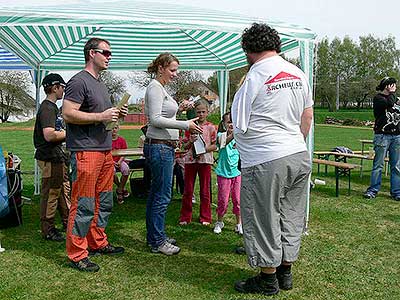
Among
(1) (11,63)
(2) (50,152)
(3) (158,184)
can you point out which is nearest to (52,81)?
(2) (50,152)

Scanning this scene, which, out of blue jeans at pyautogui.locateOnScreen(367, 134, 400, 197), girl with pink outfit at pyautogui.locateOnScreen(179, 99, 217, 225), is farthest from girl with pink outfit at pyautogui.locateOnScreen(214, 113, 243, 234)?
blue jeans at pyautogui.locateOnScreen(367, 134, 400, 197)

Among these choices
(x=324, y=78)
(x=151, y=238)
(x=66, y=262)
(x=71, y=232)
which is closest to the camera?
(x=71, y=232)

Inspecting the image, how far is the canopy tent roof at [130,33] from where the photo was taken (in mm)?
4121

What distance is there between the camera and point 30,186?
7.86 metres

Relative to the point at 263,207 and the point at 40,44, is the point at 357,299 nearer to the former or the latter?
the point at 263,207

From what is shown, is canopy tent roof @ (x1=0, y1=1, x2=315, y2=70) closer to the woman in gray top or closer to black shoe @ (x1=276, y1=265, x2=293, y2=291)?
the woman in gray top

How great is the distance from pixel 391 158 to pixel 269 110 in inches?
184

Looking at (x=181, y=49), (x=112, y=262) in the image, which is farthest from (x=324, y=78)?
(x=112, y=262)

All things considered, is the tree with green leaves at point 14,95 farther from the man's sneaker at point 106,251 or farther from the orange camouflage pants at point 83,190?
the orange camouflage pants at point 83,190

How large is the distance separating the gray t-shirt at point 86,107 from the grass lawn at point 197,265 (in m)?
1.08

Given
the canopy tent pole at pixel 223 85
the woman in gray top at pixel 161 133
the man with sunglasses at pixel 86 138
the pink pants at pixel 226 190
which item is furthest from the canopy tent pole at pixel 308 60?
the canopy tent pole at pixel 223 85

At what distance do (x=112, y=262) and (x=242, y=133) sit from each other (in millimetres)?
1774

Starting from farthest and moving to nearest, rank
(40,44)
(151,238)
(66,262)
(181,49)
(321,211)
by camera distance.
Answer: (181,49)
(40,44)
(321,211)
(151,238)
(66,262)

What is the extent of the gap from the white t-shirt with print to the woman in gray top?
0.87 meters
